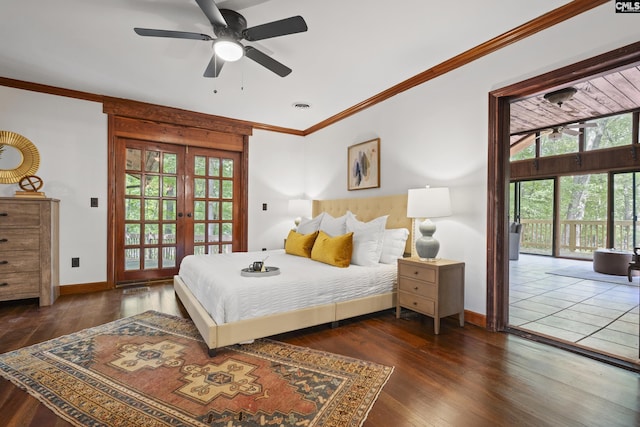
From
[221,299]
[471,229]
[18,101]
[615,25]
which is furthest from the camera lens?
[18,101]

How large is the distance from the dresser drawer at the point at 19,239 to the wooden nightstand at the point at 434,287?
3850mm

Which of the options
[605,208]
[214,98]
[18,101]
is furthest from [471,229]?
[605,208]

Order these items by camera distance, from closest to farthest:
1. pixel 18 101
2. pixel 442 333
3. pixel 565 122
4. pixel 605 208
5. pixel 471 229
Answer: pixel 442 333 < pixel 471 229 < pixel 18 101 < pixel 565 122 < pixel 605 208

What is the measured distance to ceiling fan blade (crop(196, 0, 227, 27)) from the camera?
1.86m

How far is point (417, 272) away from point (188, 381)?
6.46 ft

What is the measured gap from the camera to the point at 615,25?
6.55ft

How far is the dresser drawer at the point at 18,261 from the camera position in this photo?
3.11 meters

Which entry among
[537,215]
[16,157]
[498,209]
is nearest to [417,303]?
[498,209]

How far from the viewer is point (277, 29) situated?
2.10 metres

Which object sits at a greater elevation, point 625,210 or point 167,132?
point 167,132

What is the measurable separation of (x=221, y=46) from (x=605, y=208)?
27.2 ft

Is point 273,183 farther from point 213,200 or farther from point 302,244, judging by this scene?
point 302,244

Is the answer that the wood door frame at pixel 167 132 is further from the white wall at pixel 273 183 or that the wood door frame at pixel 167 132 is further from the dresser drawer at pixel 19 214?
the dresser drawer at pixel 19 214

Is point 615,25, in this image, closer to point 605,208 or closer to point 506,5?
point 506,5
